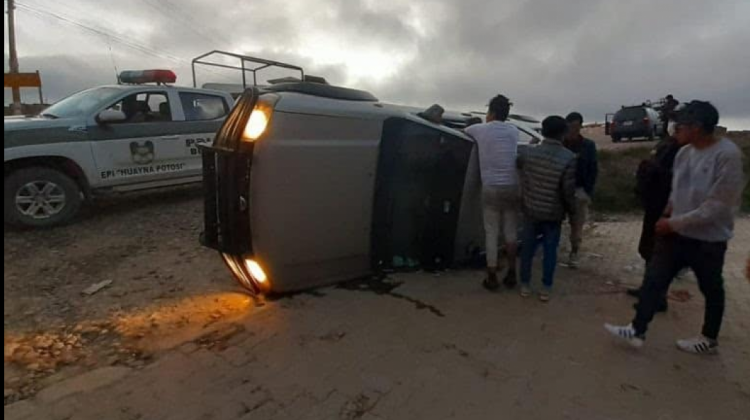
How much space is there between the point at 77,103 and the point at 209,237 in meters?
3.98

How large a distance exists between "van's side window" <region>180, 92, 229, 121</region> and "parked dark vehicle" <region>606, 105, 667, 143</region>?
17.5 meters

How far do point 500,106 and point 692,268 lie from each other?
1.92 metres

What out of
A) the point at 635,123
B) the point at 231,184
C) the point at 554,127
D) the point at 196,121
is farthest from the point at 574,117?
the point at 635,123

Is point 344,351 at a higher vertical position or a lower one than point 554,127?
lower

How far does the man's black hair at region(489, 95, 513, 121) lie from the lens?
4.26 meters

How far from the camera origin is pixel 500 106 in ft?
14.0

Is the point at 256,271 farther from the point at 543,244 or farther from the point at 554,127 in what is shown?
the point at 554,127

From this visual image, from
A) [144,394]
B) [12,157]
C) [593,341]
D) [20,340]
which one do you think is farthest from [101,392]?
[12,157]

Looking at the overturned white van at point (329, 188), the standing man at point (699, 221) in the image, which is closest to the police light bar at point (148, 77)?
the overturned white van at point (329, 188)

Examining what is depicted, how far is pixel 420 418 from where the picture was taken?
8.43ft

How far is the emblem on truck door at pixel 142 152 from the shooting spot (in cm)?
650

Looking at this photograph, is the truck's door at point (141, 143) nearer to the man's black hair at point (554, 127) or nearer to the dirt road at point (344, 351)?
the dirt road at point (344, 351)

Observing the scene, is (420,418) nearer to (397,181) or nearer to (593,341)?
(593,341)

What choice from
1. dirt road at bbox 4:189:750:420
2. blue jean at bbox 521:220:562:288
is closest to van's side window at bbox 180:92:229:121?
dirt road at bbox 4:189:750:420
